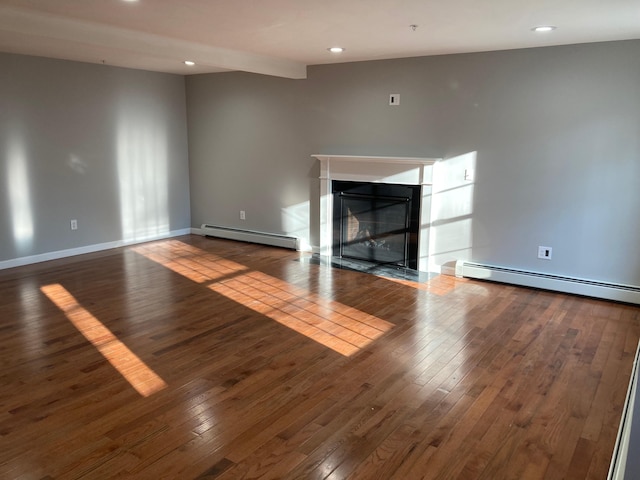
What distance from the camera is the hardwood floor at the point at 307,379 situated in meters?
2.24

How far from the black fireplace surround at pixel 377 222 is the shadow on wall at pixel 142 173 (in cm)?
249

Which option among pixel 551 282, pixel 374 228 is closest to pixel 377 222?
pixel 374 228

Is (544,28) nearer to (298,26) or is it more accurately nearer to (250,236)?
(298,26)

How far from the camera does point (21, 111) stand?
17.4 feet

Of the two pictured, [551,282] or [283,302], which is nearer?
[283,302]

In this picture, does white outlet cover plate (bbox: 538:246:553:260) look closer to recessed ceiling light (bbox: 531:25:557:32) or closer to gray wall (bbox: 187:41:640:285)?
gray wall (bbox: 187:41:640:285)

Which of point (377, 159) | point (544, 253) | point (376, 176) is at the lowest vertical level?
point (544, 253)

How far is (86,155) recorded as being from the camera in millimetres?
5953

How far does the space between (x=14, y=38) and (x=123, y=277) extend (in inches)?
89.7

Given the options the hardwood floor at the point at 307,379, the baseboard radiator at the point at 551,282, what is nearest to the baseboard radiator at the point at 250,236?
the hardwood floor at the point at 307,379

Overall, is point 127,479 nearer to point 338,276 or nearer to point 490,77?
point 338,276

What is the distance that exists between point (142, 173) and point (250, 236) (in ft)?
5.28

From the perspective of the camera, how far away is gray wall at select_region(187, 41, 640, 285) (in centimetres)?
429

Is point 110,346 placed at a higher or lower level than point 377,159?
lower
